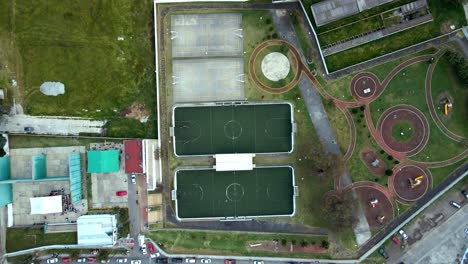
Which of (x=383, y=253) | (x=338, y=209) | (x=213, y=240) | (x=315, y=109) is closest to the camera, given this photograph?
(x=338, y=209)

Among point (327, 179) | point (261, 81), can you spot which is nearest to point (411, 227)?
point (327, 179)

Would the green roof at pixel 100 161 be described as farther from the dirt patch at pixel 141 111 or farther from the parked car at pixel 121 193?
the dirt patch at pixel 141 111

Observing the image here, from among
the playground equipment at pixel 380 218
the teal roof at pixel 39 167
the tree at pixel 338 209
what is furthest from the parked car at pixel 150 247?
the playground equipment at pixel 380 218

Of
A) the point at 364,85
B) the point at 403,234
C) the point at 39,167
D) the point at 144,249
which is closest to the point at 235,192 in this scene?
the point at 144,249

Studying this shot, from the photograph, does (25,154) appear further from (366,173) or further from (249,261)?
(366,173)

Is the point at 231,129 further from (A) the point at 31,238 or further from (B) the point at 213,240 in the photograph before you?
(A) the point at 31,238

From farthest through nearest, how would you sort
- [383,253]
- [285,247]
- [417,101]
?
1. [417,101]
2. [285,247]
3. [383,253]
